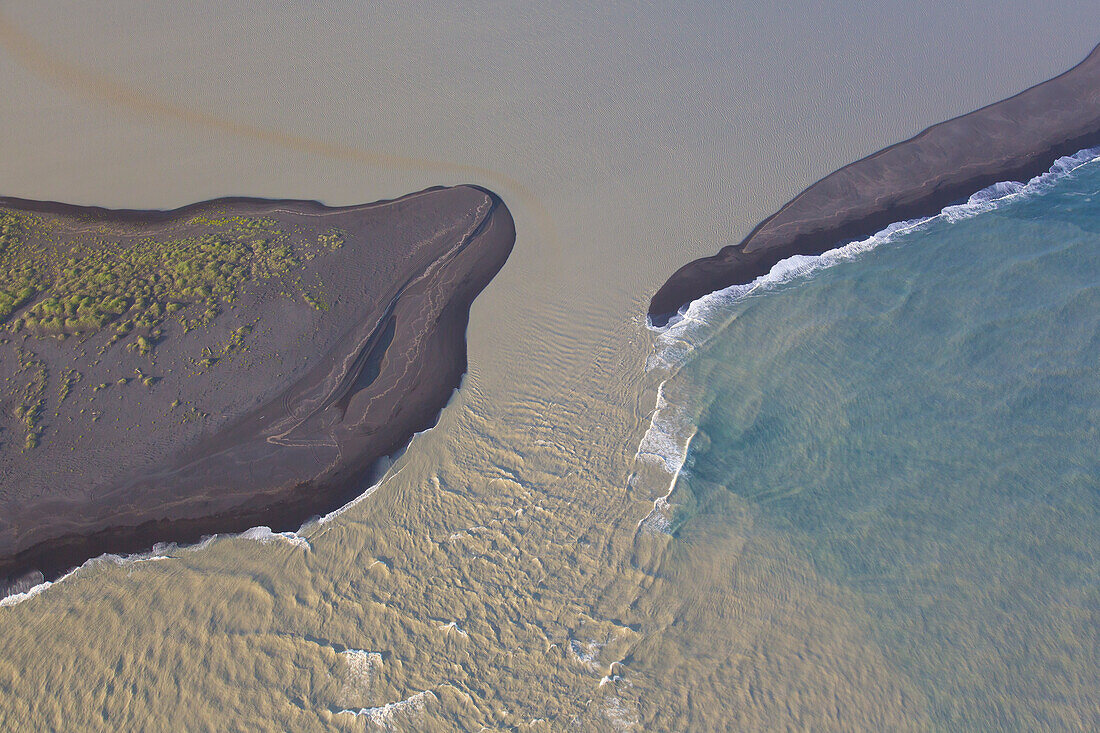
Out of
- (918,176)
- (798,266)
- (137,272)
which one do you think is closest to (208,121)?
(137,272)

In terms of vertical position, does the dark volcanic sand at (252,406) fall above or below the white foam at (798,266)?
above

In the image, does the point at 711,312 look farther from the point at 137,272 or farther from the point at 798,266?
the point at 137,272

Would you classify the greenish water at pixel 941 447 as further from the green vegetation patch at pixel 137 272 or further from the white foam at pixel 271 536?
the green vegetation patch at pixel 137 272

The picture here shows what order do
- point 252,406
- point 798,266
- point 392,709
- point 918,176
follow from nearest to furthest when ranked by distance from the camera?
point 392,709, point 252,406, point 798,266, point 918,176

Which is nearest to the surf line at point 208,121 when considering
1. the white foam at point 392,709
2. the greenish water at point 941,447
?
the greenish water at point 941,447

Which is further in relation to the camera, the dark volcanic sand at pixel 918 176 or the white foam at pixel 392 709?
the dark volcanic sand at pixel 918 176

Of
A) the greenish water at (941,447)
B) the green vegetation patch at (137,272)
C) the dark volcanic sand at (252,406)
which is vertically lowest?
the greenish water at (941,447)

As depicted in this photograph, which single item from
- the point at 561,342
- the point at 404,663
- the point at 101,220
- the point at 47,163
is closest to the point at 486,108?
the point at 561,342
